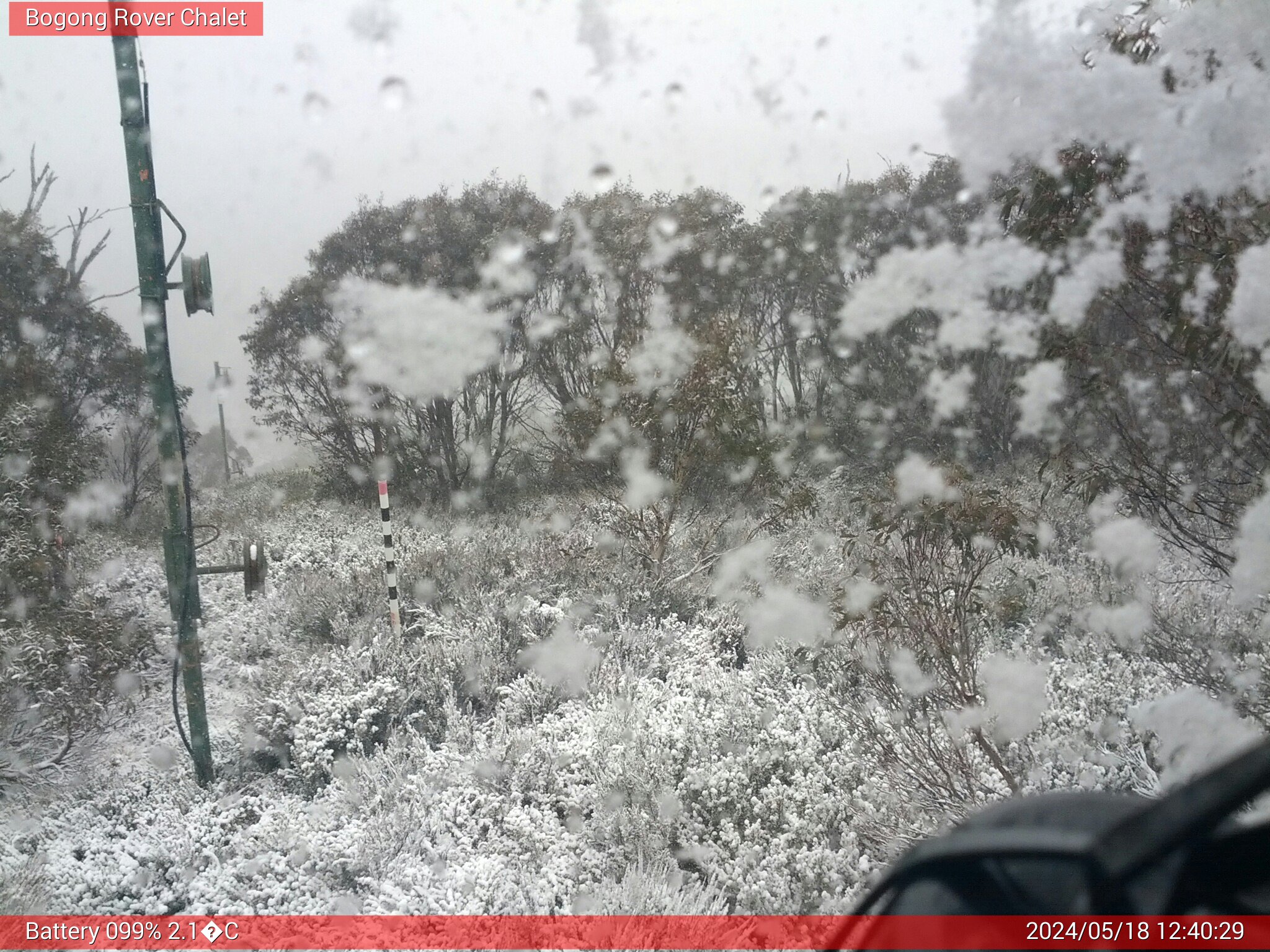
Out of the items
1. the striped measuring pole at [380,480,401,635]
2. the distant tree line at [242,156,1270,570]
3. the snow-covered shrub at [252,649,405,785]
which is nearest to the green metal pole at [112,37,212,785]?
the snow-covered shrub at [252,649,405,785]

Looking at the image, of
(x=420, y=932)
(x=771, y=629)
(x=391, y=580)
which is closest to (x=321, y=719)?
(x=391, y=580)

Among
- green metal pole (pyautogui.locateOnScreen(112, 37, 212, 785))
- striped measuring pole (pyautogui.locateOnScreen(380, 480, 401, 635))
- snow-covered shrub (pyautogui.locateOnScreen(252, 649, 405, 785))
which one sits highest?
green metal pole (pyautogui.locateOnScreen(112, 37, 212, 785))

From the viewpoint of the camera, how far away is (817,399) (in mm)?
13086

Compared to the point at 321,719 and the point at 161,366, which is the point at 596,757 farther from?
the point at 161,366

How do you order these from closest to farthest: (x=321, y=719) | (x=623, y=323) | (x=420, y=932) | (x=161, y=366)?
(x=420, y=932)
(x=161, y=366)
(x=321, y=719)
(x=623, y=323)

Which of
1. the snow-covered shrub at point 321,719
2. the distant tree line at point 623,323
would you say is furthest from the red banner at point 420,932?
the distant tree line at point 623,323

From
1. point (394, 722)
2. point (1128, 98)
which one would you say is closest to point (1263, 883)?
point (1128, 98)

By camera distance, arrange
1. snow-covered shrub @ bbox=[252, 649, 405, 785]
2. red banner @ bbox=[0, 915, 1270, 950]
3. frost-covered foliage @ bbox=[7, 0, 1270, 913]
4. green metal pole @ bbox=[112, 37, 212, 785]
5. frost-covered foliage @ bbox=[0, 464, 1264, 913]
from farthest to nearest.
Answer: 1. snow-covered shrub @ bbox=[252, 649, 405, 785]
2. green metal pole @ bbox=[112, 37, 212, 785]
3. frost-covered foliage @ bbox=[0, 464, 1264, 913]
4. frost-covered foliage @ bbox=[7, 0, 1270, 913]
5. red banner @ bbox=[0, 915, 1270, 950]

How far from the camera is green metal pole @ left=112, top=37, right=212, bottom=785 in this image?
11.8 ft

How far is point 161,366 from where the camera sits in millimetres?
3748

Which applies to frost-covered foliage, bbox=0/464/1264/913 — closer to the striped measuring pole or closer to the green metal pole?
the striped measuring pole

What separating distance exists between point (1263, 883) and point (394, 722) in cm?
435

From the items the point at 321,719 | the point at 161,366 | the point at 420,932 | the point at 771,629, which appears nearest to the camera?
the point at 420,932

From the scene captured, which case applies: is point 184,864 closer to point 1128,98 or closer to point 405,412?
point 1128,98
